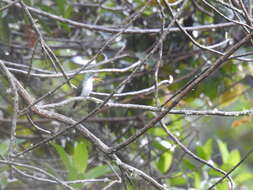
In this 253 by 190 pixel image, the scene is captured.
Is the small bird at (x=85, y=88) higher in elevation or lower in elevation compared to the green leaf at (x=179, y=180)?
higher

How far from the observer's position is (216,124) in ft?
12.3

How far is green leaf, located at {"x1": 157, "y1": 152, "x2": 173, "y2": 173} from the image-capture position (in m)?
2.17

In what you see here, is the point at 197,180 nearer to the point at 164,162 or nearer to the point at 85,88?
the point at 164,162

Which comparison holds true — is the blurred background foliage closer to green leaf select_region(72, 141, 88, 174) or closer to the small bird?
green leaf select_region(72, 141, 88, 174)

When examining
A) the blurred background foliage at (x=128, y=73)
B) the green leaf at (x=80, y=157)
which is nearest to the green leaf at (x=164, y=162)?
the blurred background foliage at (x=128, y=73)

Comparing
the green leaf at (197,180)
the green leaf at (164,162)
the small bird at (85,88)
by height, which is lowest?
the green leaf at (197,180)

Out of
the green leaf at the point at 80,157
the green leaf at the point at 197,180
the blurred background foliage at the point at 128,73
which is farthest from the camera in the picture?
the green leaf at the point at 197,180

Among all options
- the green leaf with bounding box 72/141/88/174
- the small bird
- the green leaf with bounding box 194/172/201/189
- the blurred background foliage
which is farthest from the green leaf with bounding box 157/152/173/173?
the small bird

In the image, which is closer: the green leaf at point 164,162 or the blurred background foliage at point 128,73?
the blurred background foliage at point 128,73

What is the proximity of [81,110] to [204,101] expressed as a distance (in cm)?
63

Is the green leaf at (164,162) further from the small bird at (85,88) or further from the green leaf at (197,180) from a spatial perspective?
the small bird at (85,88)

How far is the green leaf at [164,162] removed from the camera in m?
2.17

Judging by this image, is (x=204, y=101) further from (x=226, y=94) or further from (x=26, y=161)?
(x=26, y=161)

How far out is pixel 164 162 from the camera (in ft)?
7.19
